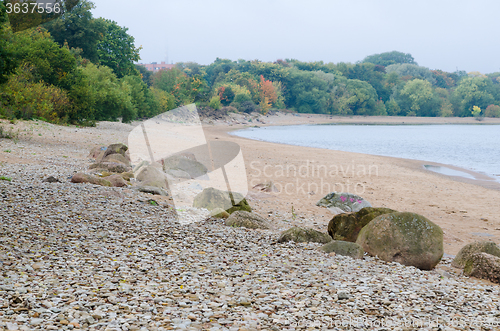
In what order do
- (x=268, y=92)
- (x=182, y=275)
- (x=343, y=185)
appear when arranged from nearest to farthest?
(x=182, y=275), (x=343, y=185), (x=268, y=92)

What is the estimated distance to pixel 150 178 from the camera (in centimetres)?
1099

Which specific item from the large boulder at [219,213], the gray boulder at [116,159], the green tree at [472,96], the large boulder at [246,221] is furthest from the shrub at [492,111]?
the large boulder at [219,213]

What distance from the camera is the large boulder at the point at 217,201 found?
9211 millimetres

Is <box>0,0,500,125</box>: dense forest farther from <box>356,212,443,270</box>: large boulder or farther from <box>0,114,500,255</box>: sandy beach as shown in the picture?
<box>356,212,443,270</box>: large boulder

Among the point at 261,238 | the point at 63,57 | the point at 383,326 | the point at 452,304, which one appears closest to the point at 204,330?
the point at 383,326

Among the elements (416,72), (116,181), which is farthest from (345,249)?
(416,72)

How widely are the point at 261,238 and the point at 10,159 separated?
9180 millimetres

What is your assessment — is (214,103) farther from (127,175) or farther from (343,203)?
(343,203)

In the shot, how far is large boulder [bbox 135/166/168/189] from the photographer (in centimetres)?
1075

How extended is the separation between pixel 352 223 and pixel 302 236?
4.18ft

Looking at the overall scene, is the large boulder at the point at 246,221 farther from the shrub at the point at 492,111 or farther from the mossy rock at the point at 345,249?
the shrub at the point at 492,111

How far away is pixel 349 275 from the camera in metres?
5.33

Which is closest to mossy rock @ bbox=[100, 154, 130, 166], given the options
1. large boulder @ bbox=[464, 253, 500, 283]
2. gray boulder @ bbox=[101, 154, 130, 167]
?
gray boulder @ bbox=[101, 154, 130, 167]

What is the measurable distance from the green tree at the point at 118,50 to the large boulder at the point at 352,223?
156ft
